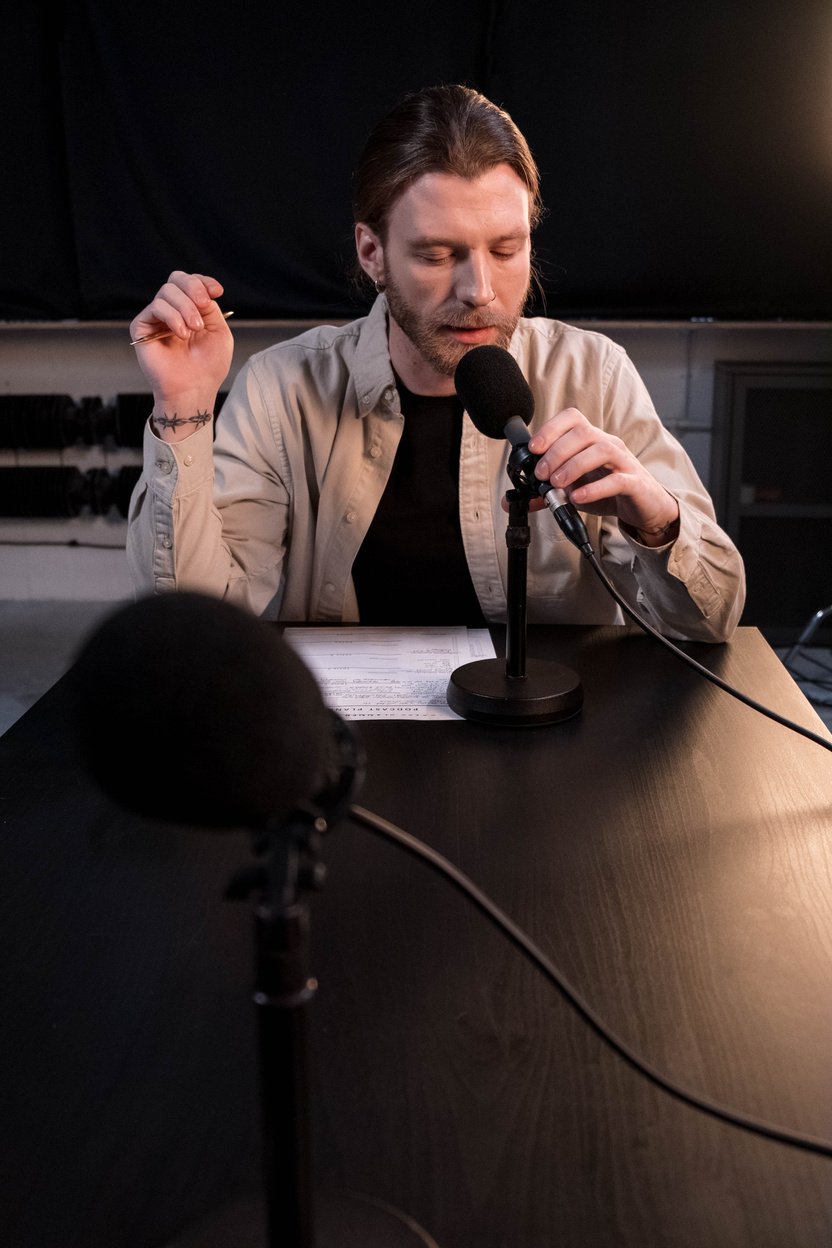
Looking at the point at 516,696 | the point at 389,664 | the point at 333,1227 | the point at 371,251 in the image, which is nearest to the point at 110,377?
the point at 371,251

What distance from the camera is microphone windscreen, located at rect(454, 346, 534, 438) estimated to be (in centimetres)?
109

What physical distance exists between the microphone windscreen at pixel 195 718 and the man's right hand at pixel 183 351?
1.02m

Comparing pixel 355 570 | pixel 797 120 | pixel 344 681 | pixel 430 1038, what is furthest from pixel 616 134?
pixel 430 1038

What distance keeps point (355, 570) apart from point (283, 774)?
48.7 inches

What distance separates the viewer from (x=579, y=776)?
966 mm

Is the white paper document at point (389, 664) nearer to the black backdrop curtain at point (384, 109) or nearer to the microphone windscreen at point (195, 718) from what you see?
the microphone windscreen at point (195, 718)

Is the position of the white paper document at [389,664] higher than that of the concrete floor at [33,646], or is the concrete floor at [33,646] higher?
the white paper document at [389,664]

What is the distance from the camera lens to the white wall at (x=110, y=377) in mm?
3520

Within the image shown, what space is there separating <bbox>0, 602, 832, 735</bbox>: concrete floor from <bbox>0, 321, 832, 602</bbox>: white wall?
0.12 m

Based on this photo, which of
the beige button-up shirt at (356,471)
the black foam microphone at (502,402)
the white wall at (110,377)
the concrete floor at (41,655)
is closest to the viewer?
the black foam microphone at (502,402)

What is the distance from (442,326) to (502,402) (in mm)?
462

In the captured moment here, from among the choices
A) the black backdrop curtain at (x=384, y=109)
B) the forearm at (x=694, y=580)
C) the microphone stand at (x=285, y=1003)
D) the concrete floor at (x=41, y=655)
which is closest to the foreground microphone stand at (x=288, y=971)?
the microphone stand at (x=285, y=1003)

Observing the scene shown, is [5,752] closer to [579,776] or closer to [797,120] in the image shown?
[579,776]

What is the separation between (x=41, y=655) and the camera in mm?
3352
